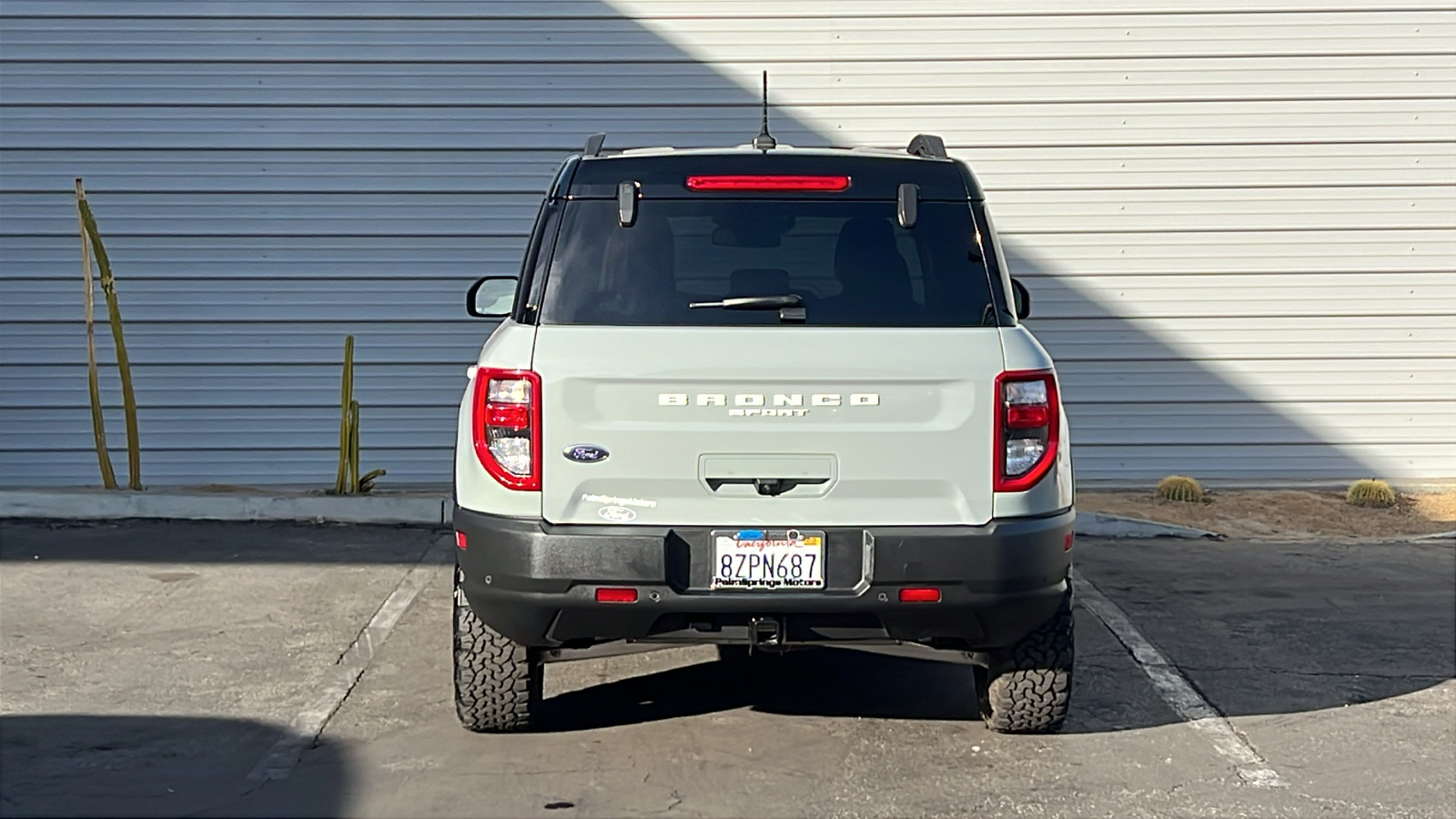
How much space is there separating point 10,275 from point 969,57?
6144mm

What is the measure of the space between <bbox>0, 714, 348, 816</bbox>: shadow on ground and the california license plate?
1.32 m

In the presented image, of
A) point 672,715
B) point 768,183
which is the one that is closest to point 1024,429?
point 768,183

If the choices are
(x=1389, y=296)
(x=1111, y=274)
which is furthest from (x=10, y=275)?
(x=1389, y=296)

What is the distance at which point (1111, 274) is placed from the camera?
10.2 metres

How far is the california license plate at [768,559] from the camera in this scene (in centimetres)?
448

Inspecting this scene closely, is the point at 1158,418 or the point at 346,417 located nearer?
the point at 346,417

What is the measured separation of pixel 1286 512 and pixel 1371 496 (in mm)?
610

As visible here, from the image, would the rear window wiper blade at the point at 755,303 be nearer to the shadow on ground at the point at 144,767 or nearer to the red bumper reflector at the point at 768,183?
the red bumper reflector at the point at 768,183

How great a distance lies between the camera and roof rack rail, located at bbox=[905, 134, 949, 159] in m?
5.18

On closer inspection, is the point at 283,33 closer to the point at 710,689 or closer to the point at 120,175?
the point at 120,175

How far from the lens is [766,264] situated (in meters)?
4.83

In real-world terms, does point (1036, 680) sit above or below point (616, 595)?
below

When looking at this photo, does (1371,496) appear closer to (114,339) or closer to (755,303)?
(755,303)

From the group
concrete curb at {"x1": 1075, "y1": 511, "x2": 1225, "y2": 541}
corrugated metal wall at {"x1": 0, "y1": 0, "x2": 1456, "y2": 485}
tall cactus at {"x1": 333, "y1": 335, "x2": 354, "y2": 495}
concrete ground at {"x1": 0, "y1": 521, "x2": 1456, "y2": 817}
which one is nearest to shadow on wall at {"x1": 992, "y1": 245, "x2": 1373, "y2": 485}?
corrugated metal wall at {"x1": 0, "y1": 0, "x2": 1456, "y2": 485}
